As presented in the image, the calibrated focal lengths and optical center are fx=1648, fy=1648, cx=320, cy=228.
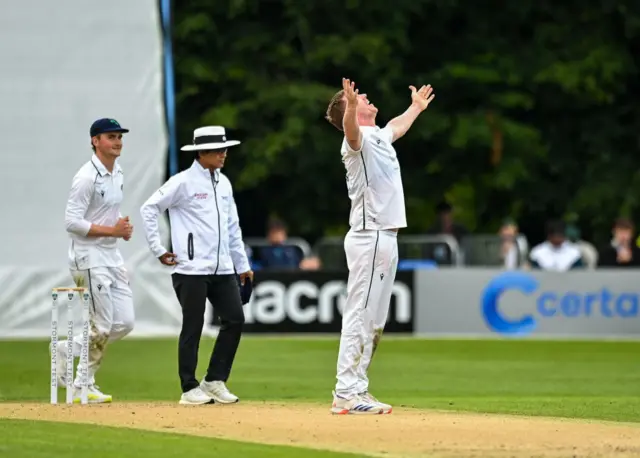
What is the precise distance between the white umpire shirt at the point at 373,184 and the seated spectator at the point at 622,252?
13350mm

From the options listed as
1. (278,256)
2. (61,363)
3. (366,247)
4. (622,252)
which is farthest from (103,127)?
(622,252)

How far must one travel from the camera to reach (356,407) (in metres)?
11.5

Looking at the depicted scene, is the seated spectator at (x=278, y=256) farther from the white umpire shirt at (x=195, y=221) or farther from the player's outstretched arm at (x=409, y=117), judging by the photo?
the player's outstretched arm at (x=409, y=117)

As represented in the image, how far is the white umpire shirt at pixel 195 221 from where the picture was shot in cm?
1250

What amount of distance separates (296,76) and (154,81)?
247 inches

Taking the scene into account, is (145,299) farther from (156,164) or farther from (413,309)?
(413,309)

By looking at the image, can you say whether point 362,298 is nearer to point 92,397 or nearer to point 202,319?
point 202,319

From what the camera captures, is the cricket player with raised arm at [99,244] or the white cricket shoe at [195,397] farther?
the cricket player with raised arm at [99,244]

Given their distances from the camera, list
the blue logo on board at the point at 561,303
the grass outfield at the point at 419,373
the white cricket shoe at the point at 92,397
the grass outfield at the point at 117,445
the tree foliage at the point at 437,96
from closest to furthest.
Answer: the grass outfield at the point at 117,445 → the white cricket shoe at the point at 92,397 → the grass outfield at the point at 419,373 → the blue logo on board at the point at 561,303 → the tree foliage at the point at 437,96

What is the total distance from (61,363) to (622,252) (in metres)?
13.1

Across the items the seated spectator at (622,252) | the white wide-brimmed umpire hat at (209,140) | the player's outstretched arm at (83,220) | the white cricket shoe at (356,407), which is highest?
the white wide-brimmed umpire hat at (209,140)

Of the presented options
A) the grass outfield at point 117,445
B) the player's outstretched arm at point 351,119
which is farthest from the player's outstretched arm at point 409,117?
the grass outfield at point 117,445

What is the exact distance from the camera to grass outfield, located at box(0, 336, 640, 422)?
13.5 metres

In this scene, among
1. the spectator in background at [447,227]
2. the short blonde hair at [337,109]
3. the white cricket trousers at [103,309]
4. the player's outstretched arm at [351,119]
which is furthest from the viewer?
the spectator in background at [447,227]
